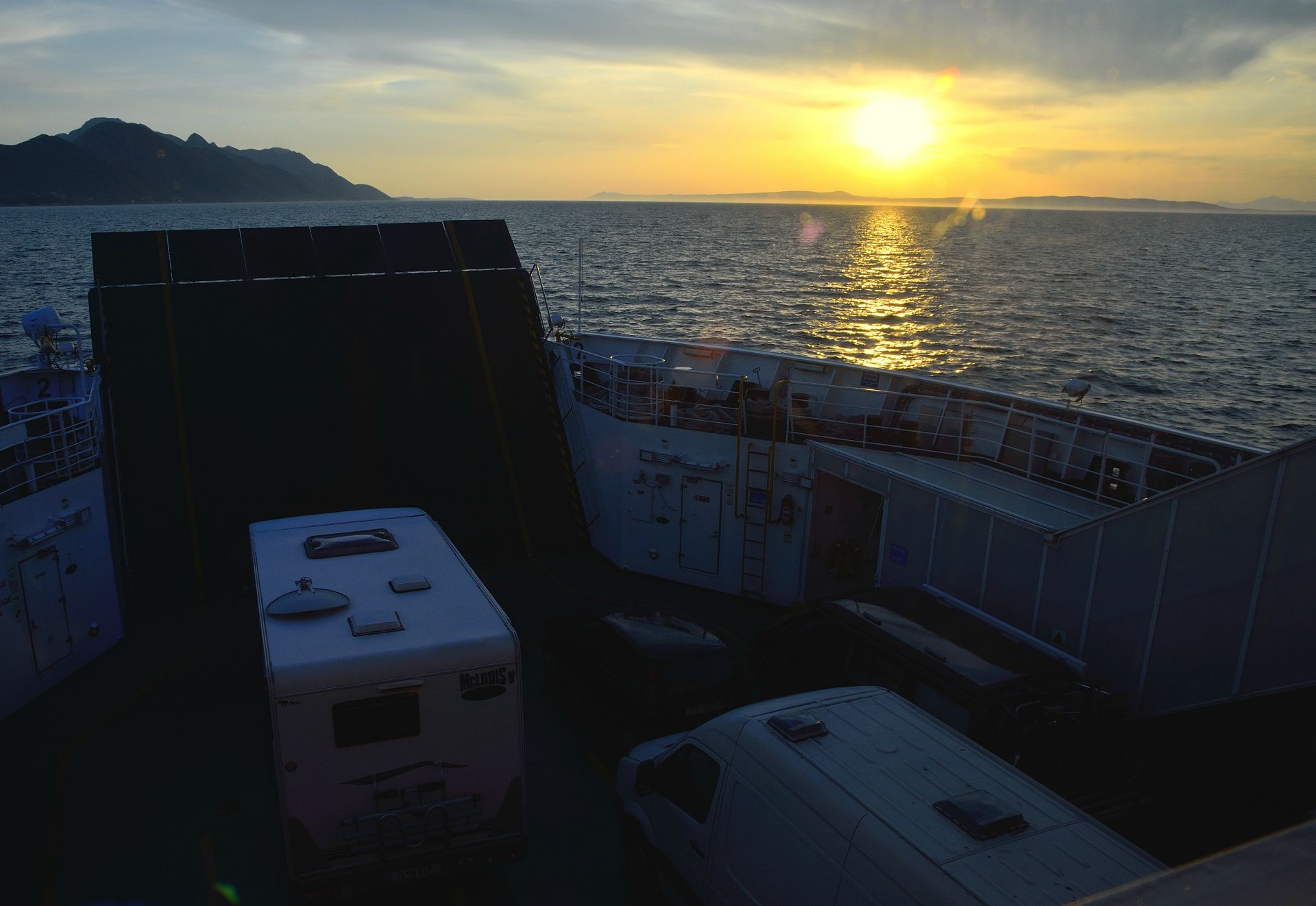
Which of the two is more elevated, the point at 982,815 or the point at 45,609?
the point at 982,815

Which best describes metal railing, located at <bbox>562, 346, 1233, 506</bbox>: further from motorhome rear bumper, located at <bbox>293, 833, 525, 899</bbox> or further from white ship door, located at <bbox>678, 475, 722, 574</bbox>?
motorhome rear bumper, located at <bbox>293, 833, 525, 899</bbox>

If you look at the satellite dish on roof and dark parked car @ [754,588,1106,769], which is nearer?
the satellite dish on roof

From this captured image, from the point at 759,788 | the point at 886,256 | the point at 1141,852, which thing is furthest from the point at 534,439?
the point at 886,256

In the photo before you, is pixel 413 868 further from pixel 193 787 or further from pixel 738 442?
pixel 738 442

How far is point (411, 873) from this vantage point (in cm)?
740

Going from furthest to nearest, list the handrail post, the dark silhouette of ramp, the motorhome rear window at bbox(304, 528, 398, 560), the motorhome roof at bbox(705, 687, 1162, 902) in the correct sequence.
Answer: the dark silhouette of ramp, the handrail post, the motorhome rear window at bbox(304, 528, 398, 560), the motorhome roof at bbox(705, 687, 1162, 902)

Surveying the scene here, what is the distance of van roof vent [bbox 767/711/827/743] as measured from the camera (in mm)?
6469

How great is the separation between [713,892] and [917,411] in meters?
10.5

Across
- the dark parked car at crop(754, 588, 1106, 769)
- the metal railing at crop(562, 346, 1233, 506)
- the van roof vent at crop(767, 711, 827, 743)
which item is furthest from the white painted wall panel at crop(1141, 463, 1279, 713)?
the van roof vent at crop(767, 711, 827, 743)

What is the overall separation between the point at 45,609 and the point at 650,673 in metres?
8.32

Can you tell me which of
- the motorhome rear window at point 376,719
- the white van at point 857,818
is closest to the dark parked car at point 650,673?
the white van at point 857,818

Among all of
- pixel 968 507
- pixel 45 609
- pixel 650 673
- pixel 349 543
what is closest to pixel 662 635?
pixel 650 673

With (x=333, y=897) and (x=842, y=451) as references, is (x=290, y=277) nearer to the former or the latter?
(x=842, y=451)

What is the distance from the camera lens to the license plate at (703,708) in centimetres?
1005
